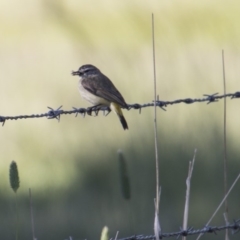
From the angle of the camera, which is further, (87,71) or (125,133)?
(125,133)

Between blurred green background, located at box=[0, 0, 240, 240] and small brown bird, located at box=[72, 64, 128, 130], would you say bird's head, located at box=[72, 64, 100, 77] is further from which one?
blurred green background, located at box=[0, 0, 240, 240]

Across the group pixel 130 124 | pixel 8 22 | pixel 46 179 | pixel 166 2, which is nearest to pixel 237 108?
pixel 130 124

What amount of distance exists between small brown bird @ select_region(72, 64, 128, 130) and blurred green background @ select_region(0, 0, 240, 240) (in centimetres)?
77

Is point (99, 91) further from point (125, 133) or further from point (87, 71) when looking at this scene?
point (125, 133)

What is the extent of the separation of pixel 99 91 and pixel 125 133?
2144mm

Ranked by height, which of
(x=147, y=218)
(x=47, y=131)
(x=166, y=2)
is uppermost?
(x=166, y=2)

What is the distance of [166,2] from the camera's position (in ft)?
41.5

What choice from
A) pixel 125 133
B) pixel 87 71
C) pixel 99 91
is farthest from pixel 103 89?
pixel 125 133

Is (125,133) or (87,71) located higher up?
(87,71)

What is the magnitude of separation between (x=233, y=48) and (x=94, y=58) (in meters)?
1.59

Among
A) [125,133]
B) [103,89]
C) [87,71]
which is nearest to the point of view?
[103,89]

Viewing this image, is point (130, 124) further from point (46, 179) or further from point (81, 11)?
point (81, 11)

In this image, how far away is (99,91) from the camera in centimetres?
695

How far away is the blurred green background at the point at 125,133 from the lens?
27.2 ft
